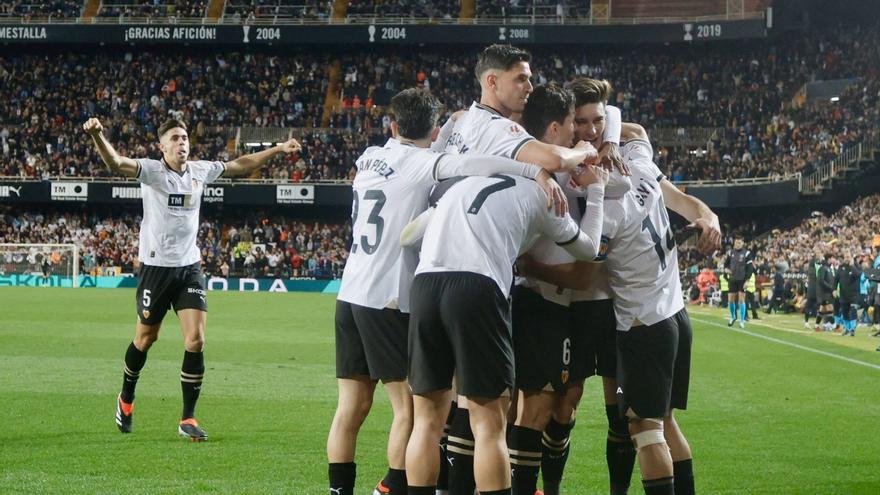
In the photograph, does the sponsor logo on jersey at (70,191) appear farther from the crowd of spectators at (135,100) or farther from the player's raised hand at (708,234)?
the player's raised hand at (708,234)

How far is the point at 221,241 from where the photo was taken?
46750 mm

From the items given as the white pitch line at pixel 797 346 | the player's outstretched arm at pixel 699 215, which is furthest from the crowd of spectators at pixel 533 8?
the player's outstretched arm at pixel 699 215

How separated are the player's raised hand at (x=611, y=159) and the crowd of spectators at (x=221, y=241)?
36707 mm

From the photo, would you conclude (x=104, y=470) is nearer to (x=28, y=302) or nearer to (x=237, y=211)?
(x=28, y=302)

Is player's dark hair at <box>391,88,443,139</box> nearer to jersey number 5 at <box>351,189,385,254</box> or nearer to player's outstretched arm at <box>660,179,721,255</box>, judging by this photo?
jersey number 5 at <box>351,189,385,254</box>

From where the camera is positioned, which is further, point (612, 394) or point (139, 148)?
point (139, 148)

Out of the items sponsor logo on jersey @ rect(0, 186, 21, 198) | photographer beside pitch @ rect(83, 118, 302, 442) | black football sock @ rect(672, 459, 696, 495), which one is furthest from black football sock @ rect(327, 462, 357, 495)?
sponsor logo on jersey @ rect(0, 186, 21, 198)

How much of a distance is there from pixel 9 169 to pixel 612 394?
46697 millimetres

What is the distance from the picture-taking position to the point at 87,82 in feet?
167

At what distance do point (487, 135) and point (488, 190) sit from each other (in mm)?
430

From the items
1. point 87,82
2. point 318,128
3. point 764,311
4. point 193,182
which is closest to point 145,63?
point 87,82

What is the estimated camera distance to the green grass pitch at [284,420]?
6754 millimetres

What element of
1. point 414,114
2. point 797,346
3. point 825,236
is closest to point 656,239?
point 414,114

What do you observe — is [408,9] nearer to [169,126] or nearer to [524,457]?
[169,126]
